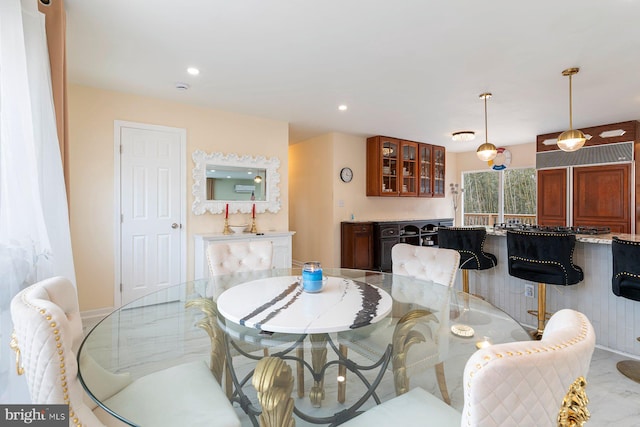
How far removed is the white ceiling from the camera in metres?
2.03

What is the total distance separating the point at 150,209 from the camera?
3.62 m

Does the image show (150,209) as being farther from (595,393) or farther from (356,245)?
(595,393)

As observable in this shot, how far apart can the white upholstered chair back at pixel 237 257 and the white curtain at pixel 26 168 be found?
0.88m

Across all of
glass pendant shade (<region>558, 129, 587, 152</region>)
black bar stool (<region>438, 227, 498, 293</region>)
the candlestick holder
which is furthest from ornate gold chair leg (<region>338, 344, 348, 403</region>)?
glass pendant shade (<region>558, 129, 587, 152</region>)

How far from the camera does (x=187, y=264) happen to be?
12.5 ft

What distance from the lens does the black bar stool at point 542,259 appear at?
2.49 meters

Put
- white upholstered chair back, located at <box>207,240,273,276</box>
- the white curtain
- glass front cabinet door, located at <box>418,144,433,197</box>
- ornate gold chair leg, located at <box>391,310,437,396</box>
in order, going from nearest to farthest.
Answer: the white curtain
ornate gold chair leg, located at <box>391,310,437,396</box>
white upholstered chair back, located at <box>207,240,273,276</box>
glass front cabinet door, located at <box>418,144,433,197</box>

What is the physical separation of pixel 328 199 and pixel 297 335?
414cm

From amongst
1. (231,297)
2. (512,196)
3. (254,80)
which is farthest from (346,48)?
(512,196)

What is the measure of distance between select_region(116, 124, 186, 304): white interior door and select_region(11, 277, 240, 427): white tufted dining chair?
2568mm

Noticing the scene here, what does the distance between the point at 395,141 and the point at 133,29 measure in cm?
439

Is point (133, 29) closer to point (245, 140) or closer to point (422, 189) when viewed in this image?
point (245, 140)

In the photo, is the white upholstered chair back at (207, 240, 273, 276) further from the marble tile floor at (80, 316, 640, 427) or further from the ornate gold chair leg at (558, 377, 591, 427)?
the ornate gold chair leg at (558, 377, 591, 427)

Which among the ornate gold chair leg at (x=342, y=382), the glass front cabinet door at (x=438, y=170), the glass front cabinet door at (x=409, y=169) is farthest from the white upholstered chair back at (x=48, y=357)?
the glass front cabinet door at (x=438, y=170)
